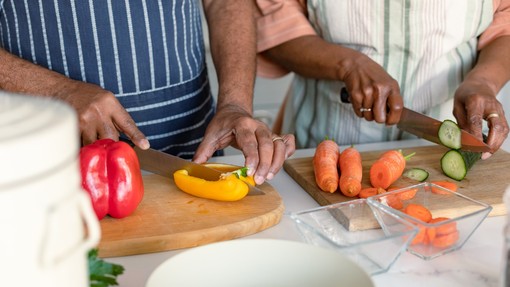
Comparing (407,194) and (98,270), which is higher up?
(98,270)

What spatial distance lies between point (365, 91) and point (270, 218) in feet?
2.14

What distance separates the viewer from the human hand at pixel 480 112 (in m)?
1.76

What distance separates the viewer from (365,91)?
6.17ft

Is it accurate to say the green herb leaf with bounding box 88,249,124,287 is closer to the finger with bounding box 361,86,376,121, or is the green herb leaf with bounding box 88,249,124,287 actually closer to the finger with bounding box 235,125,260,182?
the finger with bounding box 235,125,260,182

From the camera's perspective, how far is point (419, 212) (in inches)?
50.5

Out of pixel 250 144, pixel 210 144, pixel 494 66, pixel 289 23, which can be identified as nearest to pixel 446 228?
pixel 250 144

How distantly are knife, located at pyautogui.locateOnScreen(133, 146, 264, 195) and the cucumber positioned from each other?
46cm

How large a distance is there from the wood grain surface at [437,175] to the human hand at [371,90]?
0.11 m

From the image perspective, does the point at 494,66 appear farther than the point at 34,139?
Yes

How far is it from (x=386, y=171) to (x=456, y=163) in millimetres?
186

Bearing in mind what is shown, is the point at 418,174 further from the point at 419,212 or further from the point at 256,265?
the point at 256,265

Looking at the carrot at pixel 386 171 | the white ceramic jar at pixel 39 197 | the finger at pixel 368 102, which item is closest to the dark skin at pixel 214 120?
the carrot at pixel 386 171

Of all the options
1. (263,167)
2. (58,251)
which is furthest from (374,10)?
(58,251)

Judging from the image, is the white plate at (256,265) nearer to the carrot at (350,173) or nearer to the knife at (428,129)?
the carrot at (350,173)
